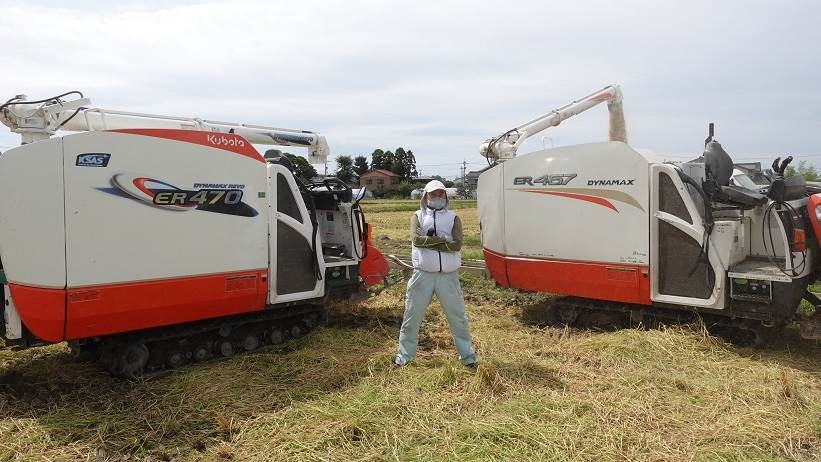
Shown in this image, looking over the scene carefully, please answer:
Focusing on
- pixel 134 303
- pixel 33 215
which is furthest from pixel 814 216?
pixel 33 215

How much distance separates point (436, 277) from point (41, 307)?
135 inches

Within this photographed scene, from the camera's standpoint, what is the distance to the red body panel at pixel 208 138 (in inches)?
217

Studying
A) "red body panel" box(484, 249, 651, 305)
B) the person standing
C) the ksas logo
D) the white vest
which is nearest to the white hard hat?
the person standing

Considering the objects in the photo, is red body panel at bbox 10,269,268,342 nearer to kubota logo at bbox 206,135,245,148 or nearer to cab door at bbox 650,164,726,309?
kubota logo at bbox 206,135,245,148

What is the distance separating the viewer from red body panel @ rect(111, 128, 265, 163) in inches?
217

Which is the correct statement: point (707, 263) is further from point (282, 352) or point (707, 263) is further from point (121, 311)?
point (121, 311)

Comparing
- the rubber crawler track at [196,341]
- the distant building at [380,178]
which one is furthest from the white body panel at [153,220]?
the distant building at [380,178]

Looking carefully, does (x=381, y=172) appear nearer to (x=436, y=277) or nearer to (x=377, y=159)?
(x=377, y=159)

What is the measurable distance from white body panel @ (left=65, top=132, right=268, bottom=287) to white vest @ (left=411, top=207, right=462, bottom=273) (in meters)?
1.73

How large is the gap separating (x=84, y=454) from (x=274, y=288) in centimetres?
263

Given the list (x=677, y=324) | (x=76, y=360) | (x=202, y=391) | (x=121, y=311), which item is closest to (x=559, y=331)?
(x=677, y=324)

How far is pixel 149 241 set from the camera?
5.50 metres

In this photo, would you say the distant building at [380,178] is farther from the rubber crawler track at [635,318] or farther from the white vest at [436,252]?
the white vest at [436,252]

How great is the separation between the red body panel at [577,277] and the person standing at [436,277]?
7.22 feet
